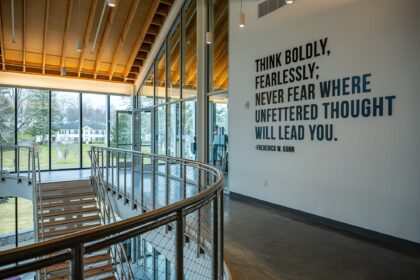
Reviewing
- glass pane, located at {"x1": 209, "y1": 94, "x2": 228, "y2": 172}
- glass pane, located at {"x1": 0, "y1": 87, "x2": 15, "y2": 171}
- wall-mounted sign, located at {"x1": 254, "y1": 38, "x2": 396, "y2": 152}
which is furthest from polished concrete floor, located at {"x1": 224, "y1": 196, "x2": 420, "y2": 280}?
glass pane, located at {"x1": 0, "y1": 87, "x2": 15, "y2": 171}

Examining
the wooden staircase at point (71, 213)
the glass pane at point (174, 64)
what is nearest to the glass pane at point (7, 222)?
the wooden staircase at point (71, 213)

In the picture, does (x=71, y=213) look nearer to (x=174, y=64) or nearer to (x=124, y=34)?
(x=174, y=64)

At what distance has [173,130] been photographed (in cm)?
864

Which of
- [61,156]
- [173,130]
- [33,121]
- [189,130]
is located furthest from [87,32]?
[61,156]

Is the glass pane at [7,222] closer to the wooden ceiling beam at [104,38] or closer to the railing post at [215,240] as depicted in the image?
the wooden ceiling beam at [104,38]

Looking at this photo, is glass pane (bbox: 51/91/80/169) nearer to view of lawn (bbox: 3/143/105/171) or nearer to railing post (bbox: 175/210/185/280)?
view of lawn (bbox: 3/143/105/171)

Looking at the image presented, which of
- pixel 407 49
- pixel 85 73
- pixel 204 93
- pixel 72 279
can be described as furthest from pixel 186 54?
pixel 72 279

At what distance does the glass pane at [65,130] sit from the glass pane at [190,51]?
540cm

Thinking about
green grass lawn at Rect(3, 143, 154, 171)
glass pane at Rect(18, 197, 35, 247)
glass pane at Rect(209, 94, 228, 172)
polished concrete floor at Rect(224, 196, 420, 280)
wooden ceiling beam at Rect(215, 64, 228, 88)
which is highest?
wooden ceiling beam at Rect(215, 64, 228, 88)

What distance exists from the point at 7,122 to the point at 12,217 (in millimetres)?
3598

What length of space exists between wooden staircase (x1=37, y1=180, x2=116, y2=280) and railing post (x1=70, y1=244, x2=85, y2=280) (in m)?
5.59

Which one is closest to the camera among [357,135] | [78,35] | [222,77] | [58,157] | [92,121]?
[357,135]

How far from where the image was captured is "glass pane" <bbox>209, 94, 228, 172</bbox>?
680 centimetres

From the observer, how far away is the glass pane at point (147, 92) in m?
10.3
